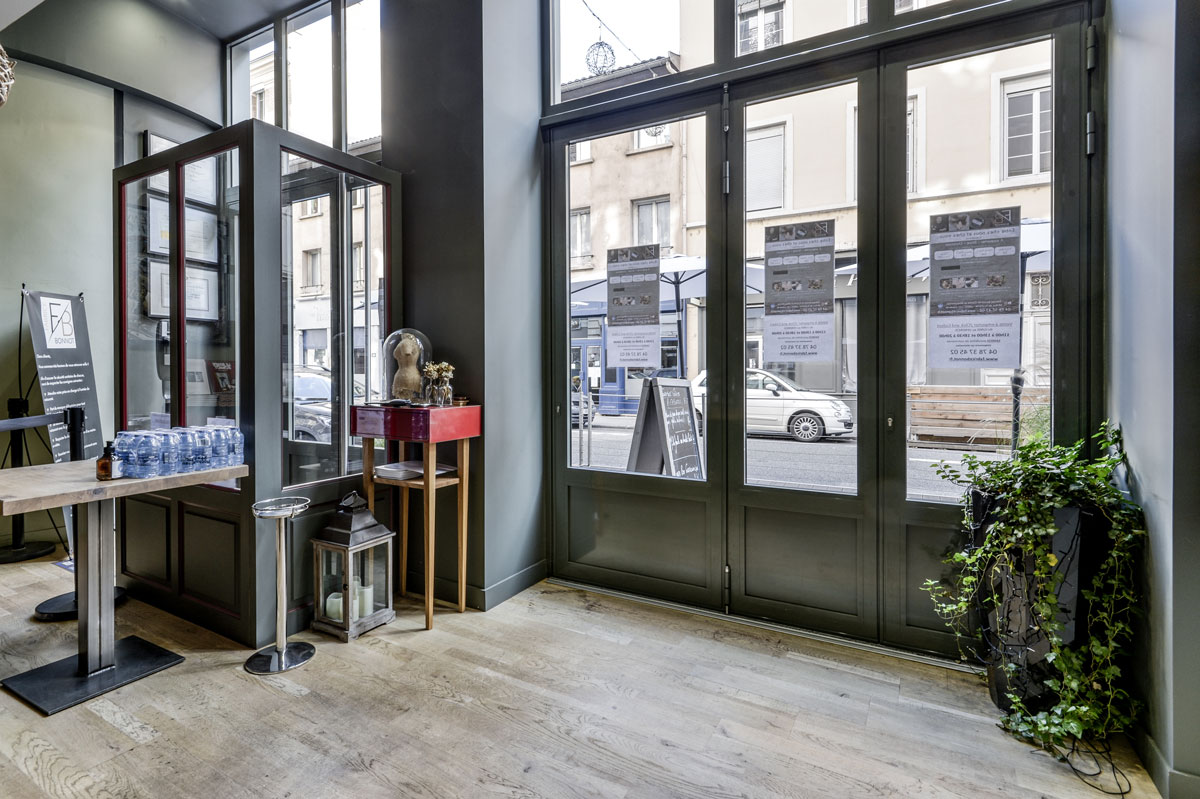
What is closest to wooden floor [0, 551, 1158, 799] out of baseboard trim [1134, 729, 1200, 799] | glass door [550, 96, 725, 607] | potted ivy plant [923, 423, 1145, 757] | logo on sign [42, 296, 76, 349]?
baseboard trim [1134, 729, 1200, 799]

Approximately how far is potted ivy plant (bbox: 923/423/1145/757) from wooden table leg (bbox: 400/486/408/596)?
266 centimetres

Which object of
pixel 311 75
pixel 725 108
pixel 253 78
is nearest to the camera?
pixel 725 108

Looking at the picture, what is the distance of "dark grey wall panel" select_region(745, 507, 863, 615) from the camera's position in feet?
9.31

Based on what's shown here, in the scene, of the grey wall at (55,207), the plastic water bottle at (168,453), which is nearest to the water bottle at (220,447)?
the plastic water bottle at (168,453)

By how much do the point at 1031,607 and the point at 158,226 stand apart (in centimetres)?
428

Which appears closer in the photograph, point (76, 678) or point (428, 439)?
point (76, 678)

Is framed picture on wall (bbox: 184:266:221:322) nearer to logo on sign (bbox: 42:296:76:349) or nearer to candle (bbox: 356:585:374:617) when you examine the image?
candle (bbox: 356:585:374:617)

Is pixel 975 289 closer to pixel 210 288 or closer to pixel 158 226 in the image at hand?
pixel 210 288

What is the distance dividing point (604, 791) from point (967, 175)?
271 centimetres

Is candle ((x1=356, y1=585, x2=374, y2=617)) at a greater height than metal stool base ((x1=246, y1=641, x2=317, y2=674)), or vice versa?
candle ((x1=356, y1=585, x2=374, y2=617))

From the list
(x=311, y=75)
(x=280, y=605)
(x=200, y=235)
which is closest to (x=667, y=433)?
(x=280, y=605)

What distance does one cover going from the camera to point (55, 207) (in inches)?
166

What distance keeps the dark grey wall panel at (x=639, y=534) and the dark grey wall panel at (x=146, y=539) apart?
2133 millimetres

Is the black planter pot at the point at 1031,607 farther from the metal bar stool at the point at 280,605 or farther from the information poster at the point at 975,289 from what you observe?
the metal bar stool at the point at 280,605
